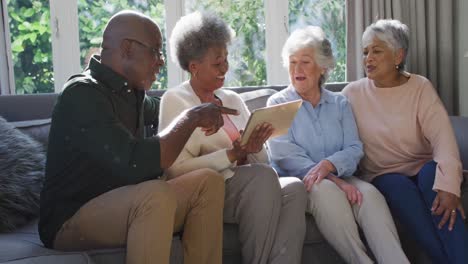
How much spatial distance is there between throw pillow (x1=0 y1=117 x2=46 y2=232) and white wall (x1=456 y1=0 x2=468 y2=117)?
7.50 feet

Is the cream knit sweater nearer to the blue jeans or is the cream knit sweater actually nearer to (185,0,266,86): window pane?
the blue jeans

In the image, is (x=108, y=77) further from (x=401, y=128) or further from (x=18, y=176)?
(x=401, y=128)

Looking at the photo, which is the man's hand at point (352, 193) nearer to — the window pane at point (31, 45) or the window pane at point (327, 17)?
the window pane at point (327, 17)

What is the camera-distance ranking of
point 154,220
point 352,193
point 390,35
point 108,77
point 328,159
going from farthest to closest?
point 390,35 → point 328,159 → point 352,193 → point 108,77 → point 154,220

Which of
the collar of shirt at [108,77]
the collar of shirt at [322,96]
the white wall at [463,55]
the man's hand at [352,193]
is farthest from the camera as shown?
the white wall at [463,55]

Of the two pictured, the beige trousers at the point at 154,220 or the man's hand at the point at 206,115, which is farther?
the man's hand at the point at 206,115

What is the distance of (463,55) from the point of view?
3061mm

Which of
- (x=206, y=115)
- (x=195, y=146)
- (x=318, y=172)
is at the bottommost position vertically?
(x=318, y=172)

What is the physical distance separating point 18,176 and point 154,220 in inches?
27.0

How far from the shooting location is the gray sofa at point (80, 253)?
1440mm

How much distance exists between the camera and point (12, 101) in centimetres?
219

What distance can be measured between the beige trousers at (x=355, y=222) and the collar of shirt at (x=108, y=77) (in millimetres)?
805

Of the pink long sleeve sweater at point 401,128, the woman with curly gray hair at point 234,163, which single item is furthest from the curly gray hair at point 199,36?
the pink long sleeve sweater at point 401,128

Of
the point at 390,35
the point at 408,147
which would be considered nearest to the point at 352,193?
the point at 408,147
